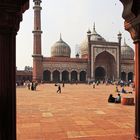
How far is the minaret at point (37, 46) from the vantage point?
4291 centimetres

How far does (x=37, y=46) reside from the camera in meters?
43.7

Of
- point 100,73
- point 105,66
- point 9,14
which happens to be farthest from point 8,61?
point 100,73

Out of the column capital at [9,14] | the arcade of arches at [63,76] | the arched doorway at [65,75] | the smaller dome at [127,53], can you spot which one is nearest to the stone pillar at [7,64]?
the column capital at [9,14]

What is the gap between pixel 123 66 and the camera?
49.5 m

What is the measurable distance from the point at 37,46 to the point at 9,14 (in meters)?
41.1

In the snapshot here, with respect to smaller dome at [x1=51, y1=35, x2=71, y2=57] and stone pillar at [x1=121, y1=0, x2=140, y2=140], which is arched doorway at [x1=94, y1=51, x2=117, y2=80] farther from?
stone pillar at [x1=121, y1=0, x2=140, y2=140]

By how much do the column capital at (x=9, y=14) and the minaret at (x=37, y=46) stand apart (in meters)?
39.8

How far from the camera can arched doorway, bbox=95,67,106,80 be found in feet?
163

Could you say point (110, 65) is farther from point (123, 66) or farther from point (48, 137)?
point (48, 137)

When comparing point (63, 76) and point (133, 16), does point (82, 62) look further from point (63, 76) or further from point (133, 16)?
point (133, 16)

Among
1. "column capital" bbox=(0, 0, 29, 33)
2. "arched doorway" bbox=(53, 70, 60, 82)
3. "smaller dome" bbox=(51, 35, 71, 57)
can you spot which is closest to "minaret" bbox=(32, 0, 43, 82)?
"arched doorway" bbox=(53, 70, 60, 82)

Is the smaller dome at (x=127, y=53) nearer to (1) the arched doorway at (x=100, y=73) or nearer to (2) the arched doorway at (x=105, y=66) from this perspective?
(2) the arched doorway at (x=105, y=66)

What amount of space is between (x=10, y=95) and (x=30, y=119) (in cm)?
449

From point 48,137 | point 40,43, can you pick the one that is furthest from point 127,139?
point 40,43
